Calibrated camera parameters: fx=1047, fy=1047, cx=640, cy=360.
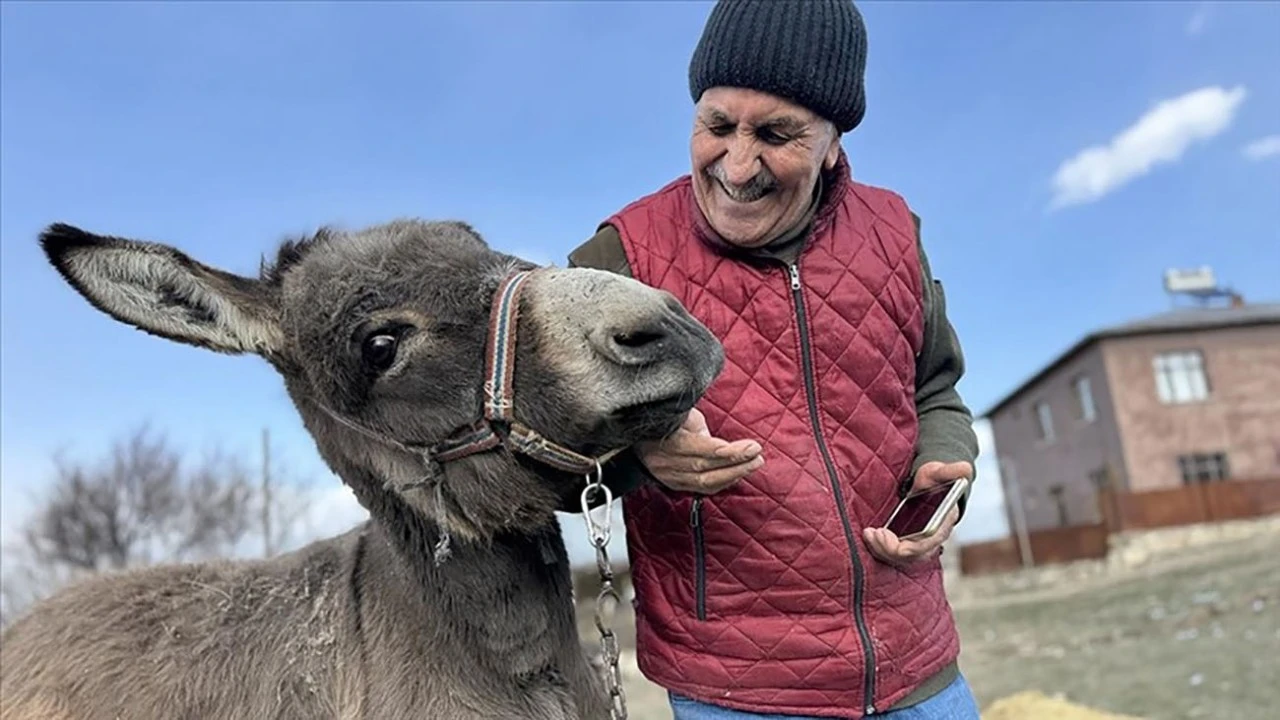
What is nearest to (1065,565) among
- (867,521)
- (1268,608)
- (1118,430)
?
(1118,430)

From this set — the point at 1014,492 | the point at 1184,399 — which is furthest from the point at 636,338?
the point at 1014,492

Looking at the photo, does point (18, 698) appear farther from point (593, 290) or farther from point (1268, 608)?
point (1268, 608)

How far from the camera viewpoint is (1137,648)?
1706 centimetres

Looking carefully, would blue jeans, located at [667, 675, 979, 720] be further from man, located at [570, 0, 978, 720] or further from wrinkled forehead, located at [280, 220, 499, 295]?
wrinkled forehead, located at [280, 220, 499, 295]

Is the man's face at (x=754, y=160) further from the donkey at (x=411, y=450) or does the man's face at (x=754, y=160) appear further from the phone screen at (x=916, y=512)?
the phone screen at (x=916, y=512)

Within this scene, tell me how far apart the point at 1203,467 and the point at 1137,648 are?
1355 inches

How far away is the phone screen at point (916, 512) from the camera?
350cm

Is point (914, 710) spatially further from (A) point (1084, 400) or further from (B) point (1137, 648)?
(A) point (1084, 400)

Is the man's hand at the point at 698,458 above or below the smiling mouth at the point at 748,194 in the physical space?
below

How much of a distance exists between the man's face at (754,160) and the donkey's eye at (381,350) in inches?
43.7

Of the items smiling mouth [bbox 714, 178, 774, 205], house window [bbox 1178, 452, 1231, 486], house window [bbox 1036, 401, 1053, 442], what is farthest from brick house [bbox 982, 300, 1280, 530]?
smiling mouth [bbox 714, 178, 774, 205]

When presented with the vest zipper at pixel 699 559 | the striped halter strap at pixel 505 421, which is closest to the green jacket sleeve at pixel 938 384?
the vest zipper at pixel 699 559

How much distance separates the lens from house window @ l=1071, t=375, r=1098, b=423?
1909 inches

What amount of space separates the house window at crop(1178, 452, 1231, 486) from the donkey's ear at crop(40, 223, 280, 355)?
49937mm
